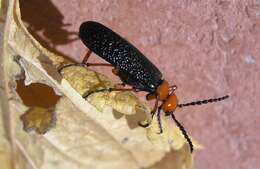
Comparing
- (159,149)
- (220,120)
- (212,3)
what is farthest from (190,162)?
(212,3)

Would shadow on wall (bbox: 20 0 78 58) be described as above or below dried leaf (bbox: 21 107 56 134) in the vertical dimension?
above

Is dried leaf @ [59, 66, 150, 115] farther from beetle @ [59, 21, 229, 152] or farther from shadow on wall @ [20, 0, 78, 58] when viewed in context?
shadow on wall @ [20, 0, 78, 58]

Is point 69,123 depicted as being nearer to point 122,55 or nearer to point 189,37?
point 122,55

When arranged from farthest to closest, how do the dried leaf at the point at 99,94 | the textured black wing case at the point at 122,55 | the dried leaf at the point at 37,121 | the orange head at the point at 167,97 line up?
the orange head at the point at 167,97 < the textured black wing case at the point at 122,55 < the dried leaf at the point at 37,121 < the dried leaf at the point at 99,94

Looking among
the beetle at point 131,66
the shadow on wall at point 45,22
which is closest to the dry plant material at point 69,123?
the beetle at point 131,66

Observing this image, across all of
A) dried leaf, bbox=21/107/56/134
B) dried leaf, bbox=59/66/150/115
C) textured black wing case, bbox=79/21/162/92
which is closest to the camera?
dried leaf, bbox=59/66/150/115

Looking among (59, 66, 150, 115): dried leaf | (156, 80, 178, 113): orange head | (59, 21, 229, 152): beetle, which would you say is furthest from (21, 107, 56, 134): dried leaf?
(156, 80, 178, 113): orange head

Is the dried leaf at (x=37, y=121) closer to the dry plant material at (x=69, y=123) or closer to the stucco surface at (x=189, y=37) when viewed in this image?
the dry plant material at (x=69, y=123)
